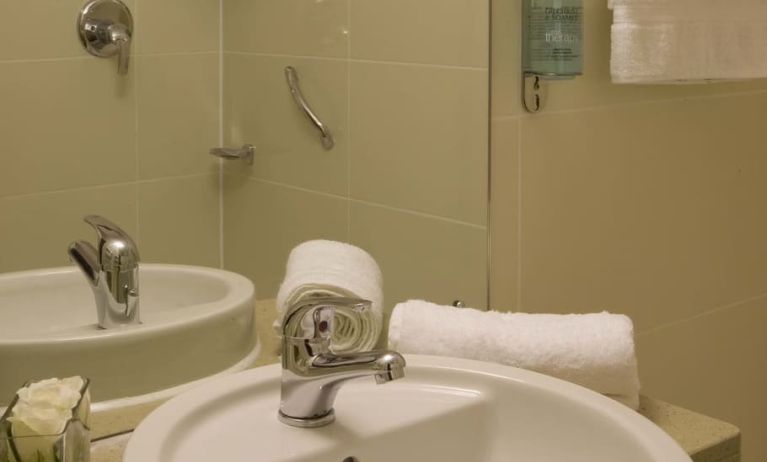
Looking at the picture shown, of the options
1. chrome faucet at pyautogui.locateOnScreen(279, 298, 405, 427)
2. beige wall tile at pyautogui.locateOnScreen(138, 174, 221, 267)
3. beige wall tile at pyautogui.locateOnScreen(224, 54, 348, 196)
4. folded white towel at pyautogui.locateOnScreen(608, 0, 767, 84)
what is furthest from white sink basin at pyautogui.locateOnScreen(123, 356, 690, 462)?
folded white towel at pyautogui.locateOnScreen(608, 0, 767, 84)

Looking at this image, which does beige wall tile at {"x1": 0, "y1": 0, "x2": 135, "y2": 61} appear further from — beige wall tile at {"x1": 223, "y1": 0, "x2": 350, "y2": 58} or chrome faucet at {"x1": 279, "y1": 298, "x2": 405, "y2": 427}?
chrome faucet at {"x1": 279, "y1": 298, "x2": 405, "y2": 427}

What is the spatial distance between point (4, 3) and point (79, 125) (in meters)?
0.17

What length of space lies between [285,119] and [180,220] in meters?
0.23

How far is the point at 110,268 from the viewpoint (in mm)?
1412

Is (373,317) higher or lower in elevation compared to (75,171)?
lower

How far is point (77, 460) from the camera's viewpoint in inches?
43.6

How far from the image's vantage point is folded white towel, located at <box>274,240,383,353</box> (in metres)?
1.47

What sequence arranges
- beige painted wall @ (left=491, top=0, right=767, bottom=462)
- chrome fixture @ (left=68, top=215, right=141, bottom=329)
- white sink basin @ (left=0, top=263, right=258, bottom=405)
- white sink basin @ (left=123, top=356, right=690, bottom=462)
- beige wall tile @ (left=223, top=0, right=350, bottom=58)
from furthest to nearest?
1. beige painted wall @ (left=491, top=0, right=767, bottom=462)
2. beige wall tile @ (left=223, top=0, right=350, bottom=58)
3. chrome fixture @ (left=68, top=215, right=141, bottom=329)
4. white sink basin @ (left=0, top=263, right=258, bottom=405)
5. white sink basin @ (left=123, top=356, right=690, bottom=462)

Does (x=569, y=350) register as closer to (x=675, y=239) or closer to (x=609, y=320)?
(x=609, y=320)

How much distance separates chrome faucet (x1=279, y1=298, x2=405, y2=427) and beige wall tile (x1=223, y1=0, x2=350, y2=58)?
0.45 metres

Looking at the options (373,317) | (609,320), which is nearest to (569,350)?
(609,320)

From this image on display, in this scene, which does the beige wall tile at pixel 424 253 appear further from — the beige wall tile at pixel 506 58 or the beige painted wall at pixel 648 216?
the beige wall tile at pixel 506 58

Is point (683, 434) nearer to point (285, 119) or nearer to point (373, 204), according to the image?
point (373, 204)

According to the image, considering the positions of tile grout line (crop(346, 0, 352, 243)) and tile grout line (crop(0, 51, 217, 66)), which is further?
tile grout line (crop(346, 0, 352, 243))
